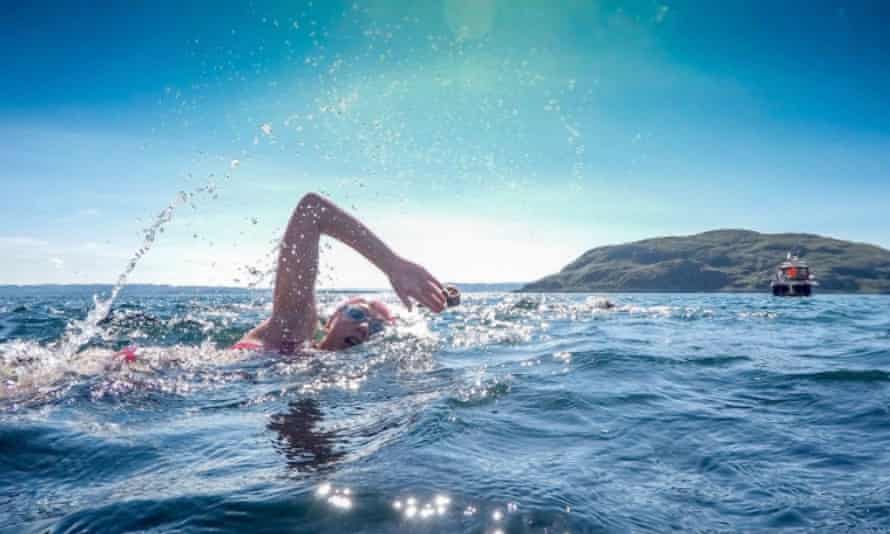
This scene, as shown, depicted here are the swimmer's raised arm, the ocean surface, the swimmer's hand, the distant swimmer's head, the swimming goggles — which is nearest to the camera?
the ocean surface

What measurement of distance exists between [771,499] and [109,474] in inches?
149

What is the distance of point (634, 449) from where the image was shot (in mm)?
3670

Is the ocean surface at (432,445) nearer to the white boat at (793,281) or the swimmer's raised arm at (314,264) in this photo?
the swimmer's raised arm at (314,264)

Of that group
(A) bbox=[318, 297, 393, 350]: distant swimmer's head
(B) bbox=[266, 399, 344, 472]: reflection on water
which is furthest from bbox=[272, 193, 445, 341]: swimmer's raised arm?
(B) bbox=[266, 399, 344, 472]: reflection on water

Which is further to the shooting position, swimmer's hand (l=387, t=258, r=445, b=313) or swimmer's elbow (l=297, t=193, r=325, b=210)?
swimmer's elbow (l=297, t=193, r=325, b=210)

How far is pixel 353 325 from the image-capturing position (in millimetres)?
8078

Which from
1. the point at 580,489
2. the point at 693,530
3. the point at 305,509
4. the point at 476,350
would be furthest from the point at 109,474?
the point at 476,350

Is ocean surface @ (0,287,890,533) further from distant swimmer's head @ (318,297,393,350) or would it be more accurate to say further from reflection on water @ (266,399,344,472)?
distant swimmer's head @ (318,297,393,350)

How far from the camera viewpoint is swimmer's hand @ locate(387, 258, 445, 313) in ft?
17.4

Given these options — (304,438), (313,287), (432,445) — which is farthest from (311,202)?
(432,445)

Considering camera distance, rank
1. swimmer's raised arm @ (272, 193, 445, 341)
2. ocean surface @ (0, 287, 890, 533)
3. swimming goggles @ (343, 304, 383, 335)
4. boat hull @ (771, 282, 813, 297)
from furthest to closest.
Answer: boat hull @ (771, 282, 813, 297)
swimming goggles @ (343, 304, 383, 335)
swimmer's raised arm @ (272, 193, 445, 341)
ocean surface @ (0, 287, 890, 533)

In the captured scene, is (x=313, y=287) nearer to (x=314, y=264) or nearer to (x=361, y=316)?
(x=314, y=264)

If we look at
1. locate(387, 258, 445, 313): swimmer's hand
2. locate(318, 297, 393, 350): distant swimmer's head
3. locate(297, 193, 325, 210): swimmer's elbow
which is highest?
locate(297, 193, 325, 210): swimmer's elbow

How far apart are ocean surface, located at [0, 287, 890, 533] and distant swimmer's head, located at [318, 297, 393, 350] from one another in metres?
0.54
